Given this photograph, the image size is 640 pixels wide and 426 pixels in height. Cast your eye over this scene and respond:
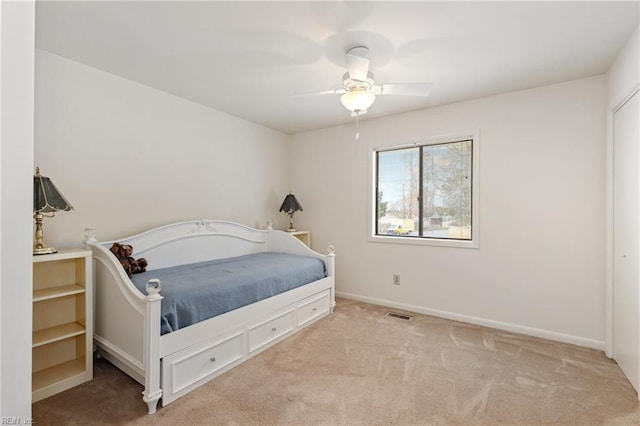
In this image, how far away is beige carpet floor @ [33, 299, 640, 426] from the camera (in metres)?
1.80

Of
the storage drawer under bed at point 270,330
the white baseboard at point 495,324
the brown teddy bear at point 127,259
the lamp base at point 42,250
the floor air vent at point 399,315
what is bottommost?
the floor air vent at point 399,315

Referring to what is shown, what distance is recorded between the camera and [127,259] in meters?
2.48

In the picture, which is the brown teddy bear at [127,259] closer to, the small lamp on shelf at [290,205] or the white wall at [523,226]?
the small lamp on shelf at [290,205]

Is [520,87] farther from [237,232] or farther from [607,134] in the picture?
[237,232]

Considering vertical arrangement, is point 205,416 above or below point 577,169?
below

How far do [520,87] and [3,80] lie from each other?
358cm

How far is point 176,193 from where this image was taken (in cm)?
323

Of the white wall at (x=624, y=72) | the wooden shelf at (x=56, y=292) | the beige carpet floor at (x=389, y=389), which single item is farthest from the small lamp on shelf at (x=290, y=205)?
the white wall at (x=624, y=72)

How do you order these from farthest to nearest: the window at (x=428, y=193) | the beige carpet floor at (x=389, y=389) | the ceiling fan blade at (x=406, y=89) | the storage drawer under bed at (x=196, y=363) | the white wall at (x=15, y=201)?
the window at (x=428, y=193) → the ceiling fan blade at (x=406, y=89) → the storage drawer under bed at (x=196, y=363) → the beige carpet floor at (x=389, y=389) → the white wall at (x=15, y=201)

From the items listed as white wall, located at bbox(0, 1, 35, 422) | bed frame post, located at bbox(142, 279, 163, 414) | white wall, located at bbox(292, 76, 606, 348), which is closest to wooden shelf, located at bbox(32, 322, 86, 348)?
bed frame post, located at bbox(142, 279, 163, 414)

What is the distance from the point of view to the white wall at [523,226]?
107 inches

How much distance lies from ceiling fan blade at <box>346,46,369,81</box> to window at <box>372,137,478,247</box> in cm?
175

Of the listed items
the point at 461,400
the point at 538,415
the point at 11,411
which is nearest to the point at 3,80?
the point at 11,411

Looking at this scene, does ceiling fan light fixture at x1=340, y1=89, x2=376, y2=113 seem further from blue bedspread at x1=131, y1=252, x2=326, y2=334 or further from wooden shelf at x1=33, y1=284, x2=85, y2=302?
wooden shelf at x1=33, y1=284, x2=85, y2=302
